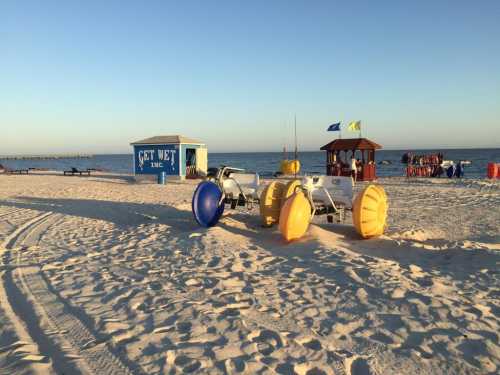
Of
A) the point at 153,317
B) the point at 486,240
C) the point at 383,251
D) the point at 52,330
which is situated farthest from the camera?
the point at 486,240

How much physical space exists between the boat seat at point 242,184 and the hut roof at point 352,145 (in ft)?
49.1

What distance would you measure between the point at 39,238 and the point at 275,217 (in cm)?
526

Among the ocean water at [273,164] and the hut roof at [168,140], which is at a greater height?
the hut roof at [168,140]

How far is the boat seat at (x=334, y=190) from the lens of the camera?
30.0ft

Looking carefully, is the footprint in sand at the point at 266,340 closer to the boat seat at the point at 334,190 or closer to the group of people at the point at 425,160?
the boat seat at the point at 334,190

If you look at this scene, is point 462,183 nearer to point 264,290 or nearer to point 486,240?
point 486,240

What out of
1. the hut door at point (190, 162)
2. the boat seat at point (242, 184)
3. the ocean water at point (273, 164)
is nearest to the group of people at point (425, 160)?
the ocean water at point (273, 164)

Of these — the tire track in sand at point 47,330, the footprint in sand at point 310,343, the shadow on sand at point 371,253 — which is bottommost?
the footprint in sand at point 310,343

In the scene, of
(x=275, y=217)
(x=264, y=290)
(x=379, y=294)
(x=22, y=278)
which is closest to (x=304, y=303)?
(x=264, y=290)

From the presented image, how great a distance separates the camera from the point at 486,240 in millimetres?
8203

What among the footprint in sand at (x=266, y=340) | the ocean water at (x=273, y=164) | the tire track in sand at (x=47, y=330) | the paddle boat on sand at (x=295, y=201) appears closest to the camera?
the tire track in sand at (x=47, y=330)

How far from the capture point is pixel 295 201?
24.5ft

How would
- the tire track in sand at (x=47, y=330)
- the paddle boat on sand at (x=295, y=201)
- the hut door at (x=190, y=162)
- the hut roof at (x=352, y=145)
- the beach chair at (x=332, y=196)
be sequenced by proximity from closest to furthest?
the tire track in sand at (x=47, y=330) < the paddle boat on sand at (x=295, y=201) < the beach chair at (x=332, y=196) < the hut roof at (x=352, y=145) < the hut door at (x=190, y=162)

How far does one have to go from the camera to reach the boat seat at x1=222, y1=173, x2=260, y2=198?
10.6m
